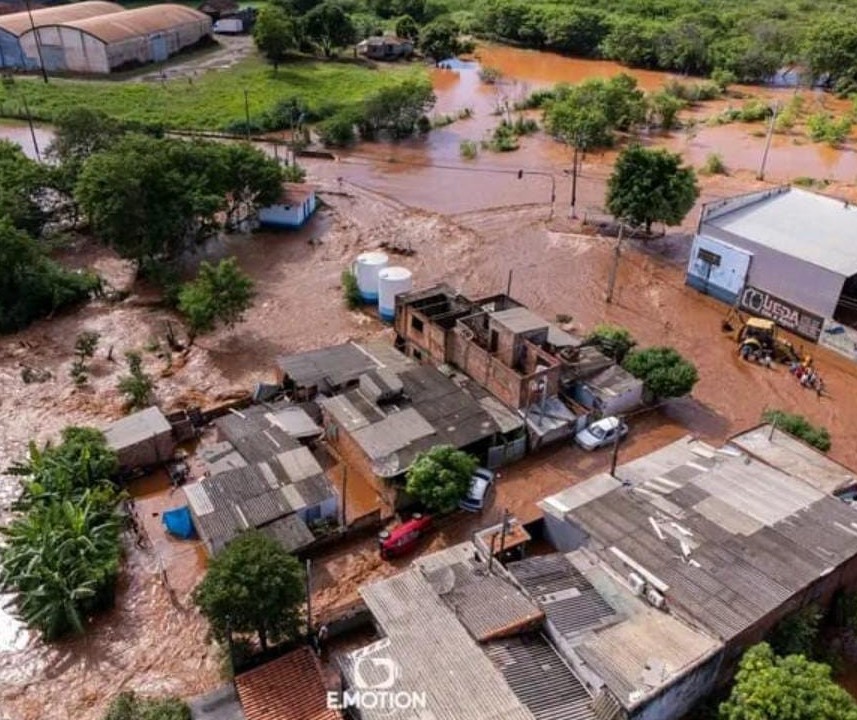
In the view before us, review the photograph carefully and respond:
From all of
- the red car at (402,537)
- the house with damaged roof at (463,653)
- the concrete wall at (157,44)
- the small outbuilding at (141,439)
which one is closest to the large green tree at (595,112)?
the red car at (402,537)

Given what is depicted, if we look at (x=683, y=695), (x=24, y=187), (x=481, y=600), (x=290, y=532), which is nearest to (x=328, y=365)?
(x=290, y=532)

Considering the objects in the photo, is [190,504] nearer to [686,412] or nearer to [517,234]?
[686,412]

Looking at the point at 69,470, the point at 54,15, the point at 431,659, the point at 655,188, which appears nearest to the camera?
the point at 431,659

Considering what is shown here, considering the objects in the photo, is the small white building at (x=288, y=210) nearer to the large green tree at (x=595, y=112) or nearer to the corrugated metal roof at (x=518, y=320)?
the corrugated metal roof at (x=518, y=320)

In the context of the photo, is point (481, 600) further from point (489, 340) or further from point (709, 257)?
point (709, 257)

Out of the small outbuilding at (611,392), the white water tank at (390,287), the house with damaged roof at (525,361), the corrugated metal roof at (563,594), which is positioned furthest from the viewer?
the white water tank at (390,287)

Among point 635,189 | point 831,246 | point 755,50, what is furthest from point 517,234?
point 755,50

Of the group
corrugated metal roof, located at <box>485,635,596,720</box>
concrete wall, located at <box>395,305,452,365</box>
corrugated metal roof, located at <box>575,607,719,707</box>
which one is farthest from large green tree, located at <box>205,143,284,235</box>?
corrugated metal roof, located at <box>575,607,719,707</box>
